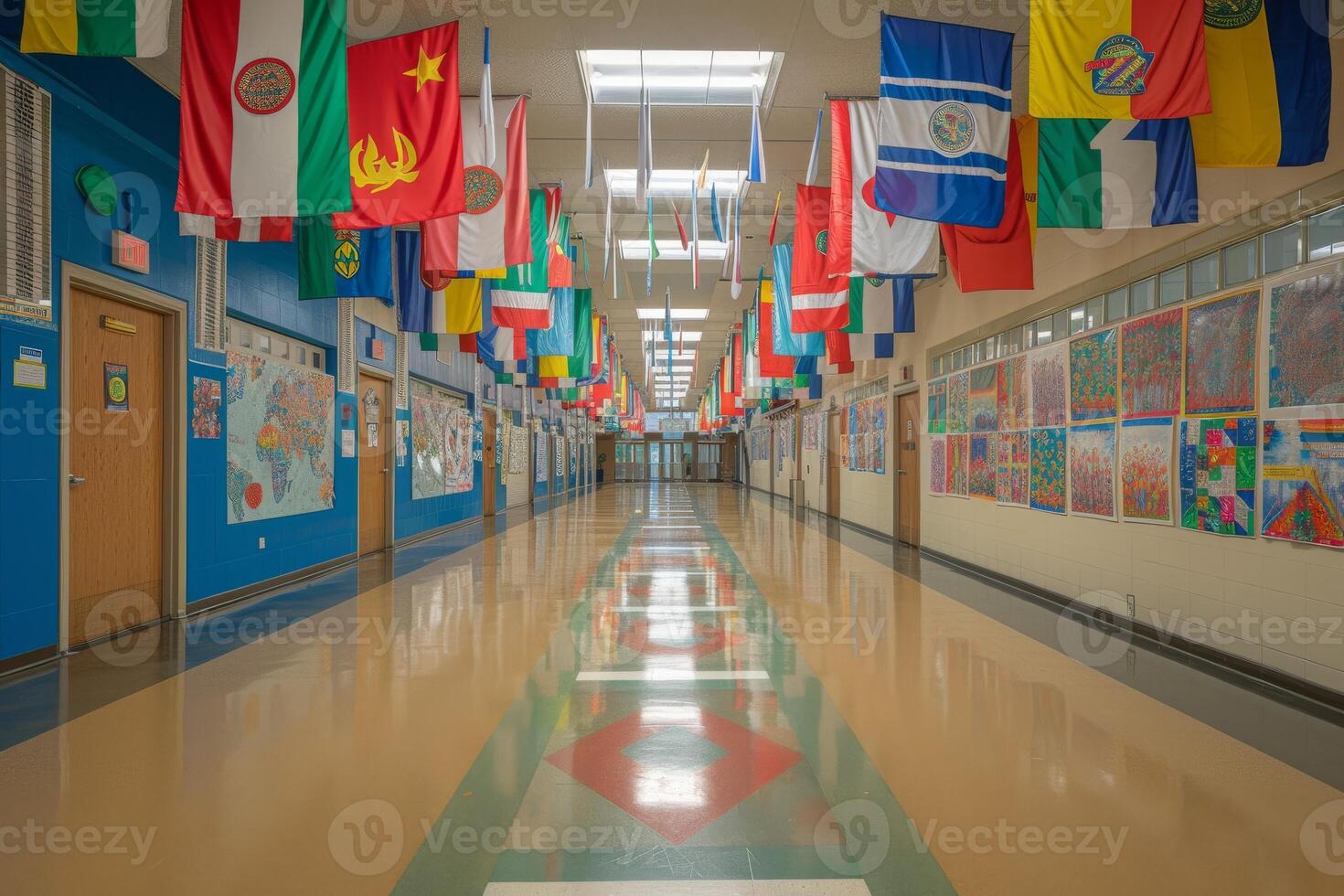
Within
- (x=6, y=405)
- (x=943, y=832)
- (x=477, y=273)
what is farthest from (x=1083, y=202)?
(x=6, y=405)

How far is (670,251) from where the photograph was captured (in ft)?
36.7

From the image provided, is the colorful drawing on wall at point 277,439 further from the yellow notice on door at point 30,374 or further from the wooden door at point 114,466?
the yellow notice on door at point 30,374

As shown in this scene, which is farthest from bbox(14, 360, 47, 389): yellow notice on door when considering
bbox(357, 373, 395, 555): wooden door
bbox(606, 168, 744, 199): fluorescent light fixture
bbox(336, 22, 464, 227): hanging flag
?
bbox(606, 168, 744, 199): fluorescent light fixture

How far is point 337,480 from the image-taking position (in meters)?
8.08

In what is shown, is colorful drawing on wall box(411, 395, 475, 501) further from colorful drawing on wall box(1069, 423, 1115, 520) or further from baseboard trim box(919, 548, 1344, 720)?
colorful drawing on wall box(1069, 423, 1115, 520)

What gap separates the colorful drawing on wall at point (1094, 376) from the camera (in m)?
5.34

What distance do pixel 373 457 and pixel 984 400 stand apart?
23.6 ft

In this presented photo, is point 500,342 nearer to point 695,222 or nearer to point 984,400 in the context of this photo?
point 695,222

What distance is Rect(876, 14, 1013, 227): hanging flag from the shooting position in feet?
13.4

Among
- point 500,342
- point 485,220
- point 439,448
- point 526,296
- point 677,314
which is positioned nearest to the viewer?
point 485,220

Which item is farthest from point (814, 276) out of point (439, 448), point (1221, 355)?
point (439, 448)

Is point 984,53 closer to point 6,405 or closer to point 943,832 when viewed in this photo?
point 943,832

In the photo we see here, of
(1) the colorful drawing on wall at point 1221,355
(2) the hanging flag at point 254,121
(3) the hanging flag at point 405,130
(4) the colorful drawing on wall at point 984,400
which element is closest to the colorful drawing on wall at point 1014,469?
(4) the colorful drawing on wall at point 984,400

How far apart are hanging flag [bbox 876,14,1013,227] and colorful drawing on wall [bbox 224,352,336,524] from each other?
17.1 ft
